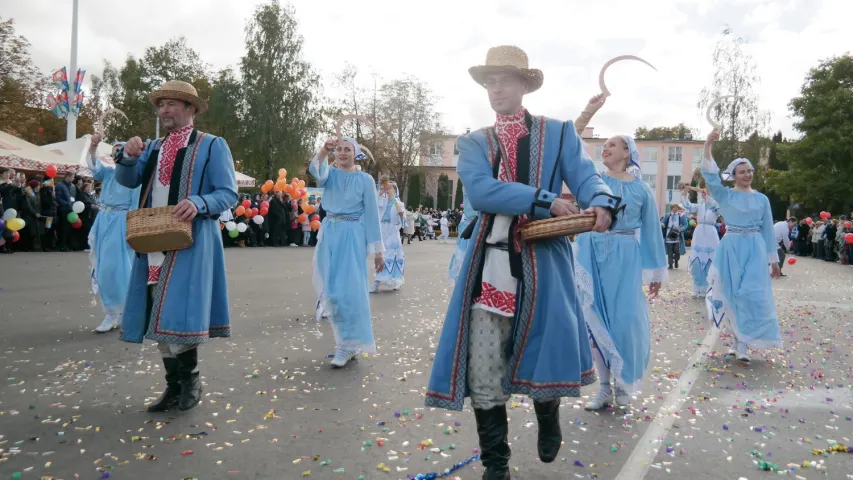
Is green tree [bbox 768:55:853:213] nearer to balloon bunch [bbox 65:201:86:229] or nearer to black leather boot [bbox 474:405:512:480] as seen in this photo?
balloon bunch [bbox 65:201:86:229]

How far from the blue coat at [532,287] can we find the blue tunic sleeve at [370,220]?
3386 mm

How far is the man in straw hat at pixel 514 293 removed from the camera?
317 centimetres

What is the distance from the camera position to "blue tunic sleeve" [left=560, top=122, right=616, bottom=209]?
10.7 feet

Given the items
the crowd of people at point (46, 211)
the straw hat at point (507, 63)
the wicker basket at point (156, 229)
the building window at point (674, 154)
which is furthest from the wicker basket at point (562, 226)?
the building window at point (674, 154)

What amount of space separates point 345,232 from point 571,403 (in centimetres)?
272

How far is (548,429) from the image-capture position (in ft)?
11.0

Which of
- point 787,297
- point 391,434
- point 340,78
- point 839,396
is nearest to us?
point 391,434

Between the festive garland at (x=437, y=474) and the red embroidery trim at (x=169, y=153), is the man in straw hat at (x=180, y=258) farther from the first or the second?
the festive garland at (x=437, y=474)

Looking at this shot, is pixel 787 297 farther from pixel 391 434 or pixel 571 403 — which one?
pixel 391 434

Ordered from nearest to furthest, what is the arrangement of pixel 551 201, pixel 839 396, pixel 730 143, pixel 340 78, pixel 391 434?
pixel 551 201 → pixel 391 434 → pixel 839 396 → pixel 730 143 → pixel 340 78

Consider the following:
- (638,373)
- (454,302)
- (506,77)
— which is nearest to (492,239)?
(454,302)

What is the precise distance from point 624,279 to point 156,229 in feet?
11.0

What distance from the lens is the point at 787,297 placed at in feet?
43.9

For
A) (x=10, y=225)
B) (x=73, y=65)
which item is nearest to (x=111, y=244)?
(x=10, y=225)
